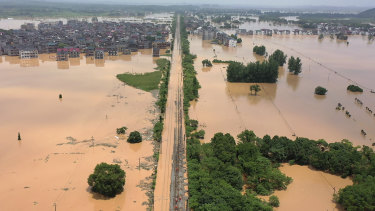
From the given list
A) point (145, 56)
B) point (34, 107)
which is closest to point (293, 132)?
point (34, 107)

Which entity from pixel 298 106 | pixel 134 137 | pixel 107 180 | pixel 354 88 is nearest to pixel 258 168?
pixel 107 180

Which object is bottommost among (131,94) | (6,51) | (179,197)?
(179,197)

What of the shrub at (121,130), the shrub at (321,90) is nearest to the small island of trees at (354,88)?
the shrub at (321,90)

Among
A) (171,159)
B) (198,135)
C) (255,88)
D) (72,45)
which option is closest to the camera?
(171,159)

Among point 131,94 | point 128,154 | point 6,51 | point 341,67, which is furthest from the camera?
point 6,51

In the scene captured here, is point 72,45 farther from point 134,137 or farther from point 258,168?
point 258,168

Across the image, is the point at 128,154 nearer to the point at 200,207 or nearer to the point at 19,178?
the point at 19,178

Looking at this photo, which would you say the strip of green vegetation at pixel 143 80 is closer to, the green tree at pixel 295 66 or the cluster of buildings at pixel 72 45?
the cluster of buildings at pixel 72 45

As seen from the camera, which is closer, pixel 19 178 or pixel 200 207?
pixel 200 207
